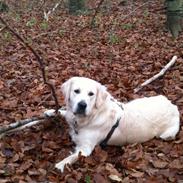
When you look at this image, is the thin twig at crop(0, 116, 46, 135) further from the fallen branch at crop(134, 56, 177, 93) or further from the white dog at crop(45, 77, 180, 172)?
the fallen branch at crop(134, 56, 177, 93)

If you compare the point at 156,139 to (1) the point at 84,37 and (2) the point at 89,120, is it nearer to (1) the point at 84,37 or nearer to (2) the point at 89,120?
(2) the point at 89,120

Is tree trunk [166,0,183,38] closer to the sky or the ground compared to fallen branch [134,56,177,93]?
closer to the sky

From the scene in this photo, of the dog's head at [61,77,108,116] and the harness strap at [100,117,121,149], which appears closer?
the dog's head at [61,77,108,116]

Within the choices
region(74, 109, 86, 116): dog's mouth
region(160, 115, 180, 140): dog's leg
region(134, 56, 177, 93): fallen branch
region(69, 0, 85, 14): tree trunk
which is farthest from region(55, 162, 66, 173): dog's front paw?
region(69, 0, 85, 14): tree trunk

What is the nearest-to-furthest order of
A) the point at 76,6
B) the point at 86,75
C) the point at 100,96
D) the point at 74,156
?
the point at 74,156
the point at 100,96
the point at 86,75
the point at 76,6

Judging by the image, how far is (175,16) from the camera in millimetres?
10438

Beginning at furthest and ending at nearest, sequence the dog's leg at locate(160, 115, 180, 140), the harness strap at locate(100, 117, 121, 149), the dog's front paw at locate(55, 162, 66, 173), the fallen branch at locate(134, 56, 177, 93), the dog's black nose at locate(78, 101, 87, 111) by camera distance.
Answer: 1. the fallen branch at locate(134, 56, 177, 93)
2. the dog's leg at locate(160, 115, 180, 140)
3. the harness strap at locate(100, 117, 121, 149)
4. the dog's black nose at locate(78, 101, 87, 111)
5. the dog's front paw at locate(55, 162, 66, 173)

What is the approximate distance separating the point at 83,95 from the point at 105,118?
0.44m

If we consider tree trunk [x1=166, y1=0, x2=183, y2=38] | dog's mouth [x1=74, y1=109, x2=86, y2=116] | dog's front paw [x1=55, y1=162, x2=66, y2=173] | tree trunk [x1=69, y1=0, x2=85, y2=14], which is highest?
tree trunk [x1=69, y1=0, x2=85, y2=14]

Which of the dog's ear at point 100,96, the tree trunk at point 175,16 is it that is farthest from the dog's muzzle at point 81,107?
the tree trunk at point 175,16

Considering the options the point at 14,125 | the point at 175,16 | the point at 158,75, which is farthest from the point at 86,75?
the point at 175,16

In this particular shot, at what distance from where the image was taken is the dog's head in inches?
183

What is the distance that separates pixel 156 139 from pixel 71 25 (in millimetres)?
8086

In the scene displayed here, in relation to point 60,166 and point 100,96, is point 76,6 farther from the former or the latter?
point 60,166
